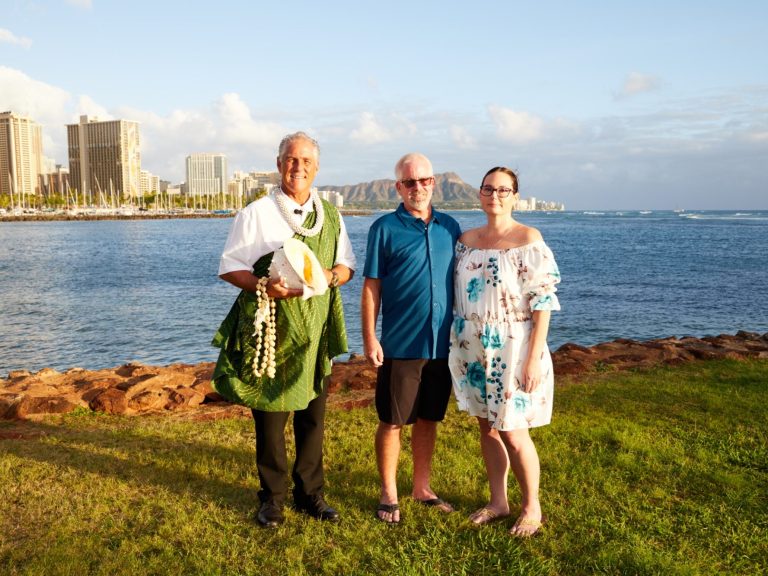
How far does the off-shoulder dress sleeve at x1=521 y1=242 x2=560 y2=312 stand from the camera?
3.64 m

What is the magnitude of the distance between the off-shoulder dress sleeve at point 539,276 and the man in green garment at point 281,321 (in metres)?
1.12

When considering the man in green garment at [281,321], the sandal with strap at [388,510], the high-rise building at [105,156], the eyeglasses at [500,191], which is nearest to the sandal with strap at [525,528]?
the sandal with strap at [388,510]

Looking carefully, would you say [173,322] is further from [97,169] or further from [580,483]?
[97,169]

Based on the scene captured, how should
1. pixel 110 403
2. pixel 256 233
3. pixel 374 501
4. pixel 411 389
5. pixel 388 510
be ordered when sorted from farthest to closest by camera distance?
pixel 110 403, pixel 374 501, pixel 388 510, pixel 411 389, pixel 256 233

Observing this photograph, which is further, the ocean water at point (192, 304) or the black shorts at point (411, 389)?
the ocean water at point (192, 304)

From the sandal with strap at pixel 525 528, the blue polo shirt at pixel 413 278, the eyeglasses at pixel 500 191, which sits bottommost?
the sandal with strap at pixel 525 528

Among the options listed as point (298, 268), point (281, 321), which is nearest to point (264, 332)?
point (281, 321)

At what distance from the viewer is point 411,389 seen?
3.96 meters

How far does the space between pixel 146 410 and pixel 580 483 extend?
4518 mm

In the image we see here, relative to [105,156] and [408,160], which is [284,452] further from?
[105,156]

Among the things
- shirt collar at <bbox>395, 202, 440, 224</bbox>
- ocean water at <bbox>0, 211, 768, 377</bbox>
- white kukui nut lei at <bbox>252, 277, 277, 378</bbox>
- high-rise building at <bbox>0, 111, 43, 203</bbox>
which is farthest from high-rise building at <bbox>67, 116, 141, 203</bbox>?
shirt collar at <bbox>395, 202, 440, 224</bbox>

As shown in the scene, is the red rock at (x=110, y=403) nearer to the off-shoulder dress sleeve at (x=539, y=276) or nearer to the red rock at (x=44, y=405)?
the red rock at (x=44, y=405)

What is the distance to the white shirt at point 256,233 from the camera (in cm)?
378

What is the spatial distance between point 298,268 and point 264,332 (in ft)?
1.78
